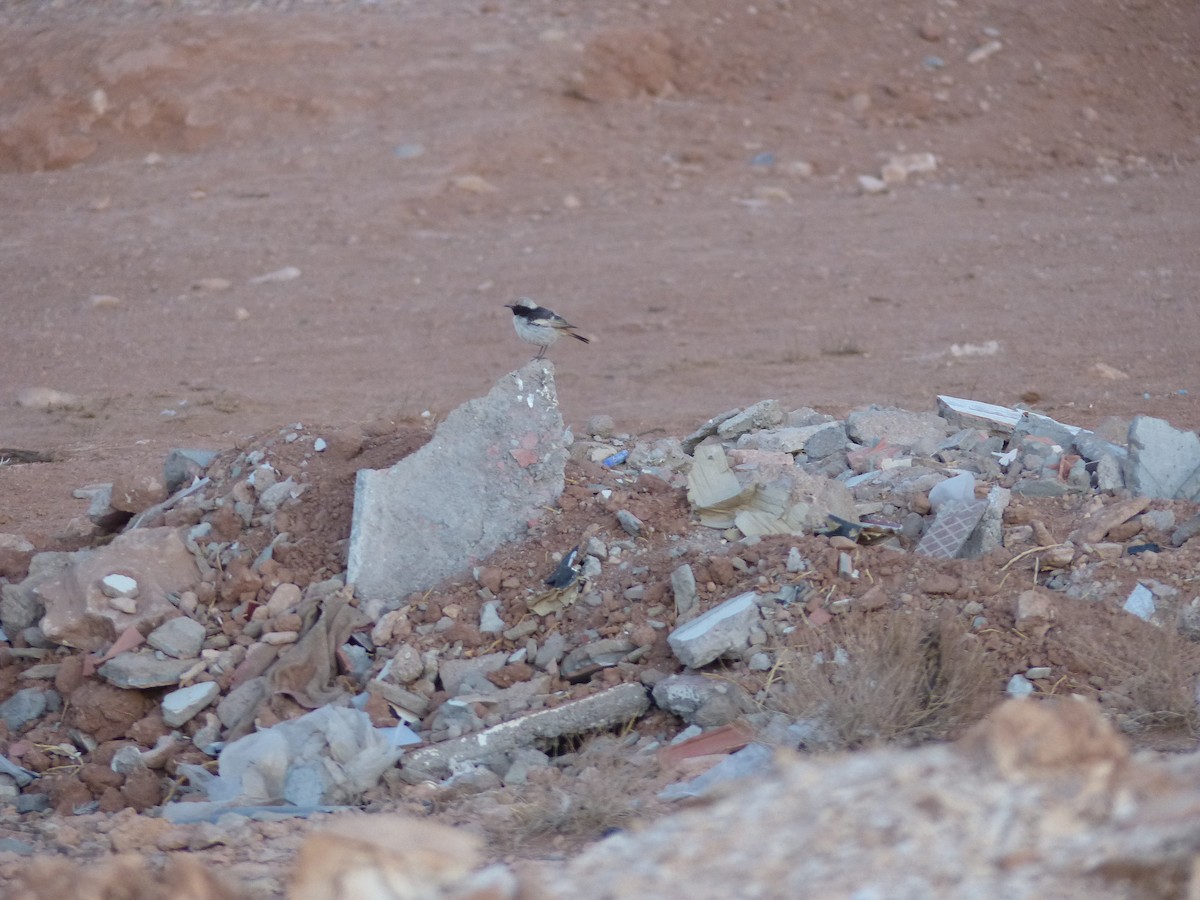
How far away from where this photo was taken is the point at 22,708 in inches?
215

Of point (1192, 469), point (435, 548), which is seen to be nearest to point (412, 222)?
point (435, 548)

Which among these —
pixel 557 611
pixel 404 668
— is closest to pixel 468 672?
pixel 404 668

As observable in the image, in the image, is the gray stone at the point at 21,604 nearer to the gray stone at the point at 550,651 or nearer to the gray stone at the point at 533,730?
the gray stone at the point at 533,730

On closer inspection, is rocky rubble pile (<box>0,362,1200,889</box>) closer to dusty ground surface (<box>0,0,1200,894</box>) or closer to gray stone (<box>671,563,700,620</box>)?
gray stone (<box>671,563,700,620</box>)

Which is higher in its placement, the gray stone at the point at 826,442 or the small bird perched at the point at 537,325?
the small bird perched at the point at 537,325

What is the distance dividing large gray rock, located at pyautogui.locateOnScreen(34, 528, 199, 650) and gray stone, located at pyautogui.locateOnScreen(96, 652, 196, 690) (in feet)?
0.62

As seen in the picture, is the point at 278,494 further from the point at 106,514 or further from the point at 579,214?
the point at 579,214

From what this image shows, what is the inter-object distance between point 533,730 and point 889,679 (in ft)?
4.19

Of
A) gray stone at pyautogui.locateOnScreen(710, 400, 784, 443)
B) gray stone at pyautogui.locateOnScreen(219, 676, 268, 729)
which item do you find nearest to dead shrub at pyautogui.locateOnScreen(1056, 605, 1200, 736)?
gray stone at pyautogui.locateOnScreen(710, 400, 784, 443)

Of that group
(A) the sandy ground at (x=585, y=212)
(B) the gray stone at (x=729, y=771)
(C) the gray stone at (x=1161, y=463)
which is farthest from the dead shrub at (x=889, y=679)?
(A) the sandy ground at (x=585, y=212)

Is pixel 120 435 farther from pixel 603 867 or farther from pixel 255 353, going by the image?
pixel 603 867

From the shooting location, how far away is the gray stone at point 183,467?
21.8 ft

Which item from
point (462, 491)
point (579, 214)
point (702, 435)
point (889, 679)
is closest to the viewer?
point (889, 679)

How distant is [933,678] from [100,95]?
12778 mm
